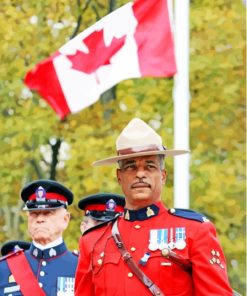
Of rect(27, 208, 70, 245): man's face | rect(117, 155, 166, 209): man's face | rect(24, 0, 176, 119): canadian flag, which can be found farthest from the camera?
rect(24, 0, 176, 119): canadian flag

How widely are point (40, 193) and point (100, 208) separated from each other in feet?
5.03

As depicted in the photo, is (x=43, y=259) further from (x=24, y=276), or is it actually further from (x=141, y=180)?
(x=141, y=180)

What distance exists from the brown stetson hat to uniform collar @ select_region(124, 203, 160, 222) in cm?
30

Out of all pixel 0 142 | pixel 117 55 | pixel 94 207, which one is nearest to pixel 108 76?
pixel 117 55

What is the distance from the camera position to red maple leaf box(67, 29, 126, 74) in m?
15.4

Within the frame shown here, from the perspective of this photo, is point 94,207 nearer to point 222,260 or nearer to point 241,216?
point 222,260

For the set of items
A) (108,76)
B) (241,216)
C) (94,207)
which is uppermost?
(108,76)

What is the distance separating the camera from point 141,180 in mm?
8125

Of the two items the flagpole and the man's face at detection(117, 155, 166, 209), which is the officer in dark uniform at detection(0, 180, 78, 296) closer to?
the man's face at detection(117, 155, 166, 209)

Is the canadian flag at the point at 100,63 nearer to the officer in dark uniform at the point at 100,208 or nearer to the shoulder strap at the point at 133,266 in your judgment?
the officer in dark uniform at the point at 100,208

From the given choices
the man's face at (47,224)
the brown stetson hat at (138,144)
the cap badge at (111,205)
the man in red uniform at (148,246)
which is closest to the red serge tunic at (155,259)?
the man in red uniform at (148,246)

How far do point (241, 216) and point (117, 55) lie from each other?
27.0 ft

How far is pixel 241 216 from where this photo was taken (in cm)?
2323

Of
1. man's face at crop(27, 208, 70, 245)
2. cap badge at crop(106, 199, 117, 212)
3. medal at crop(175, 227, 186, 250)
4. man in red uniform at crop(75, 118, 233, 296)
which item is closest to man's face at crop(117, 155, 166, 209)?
man in red uniform at crop(75, 118, 233, 296)
